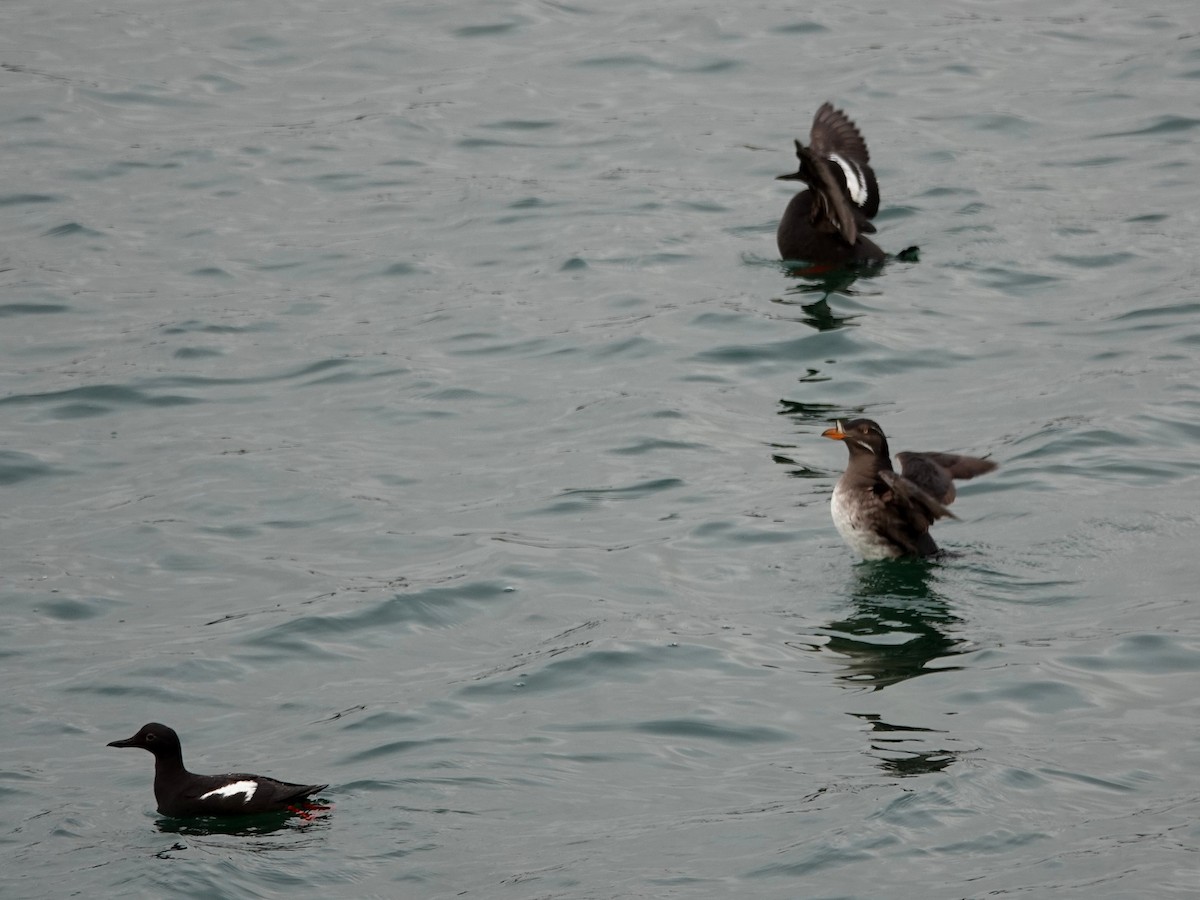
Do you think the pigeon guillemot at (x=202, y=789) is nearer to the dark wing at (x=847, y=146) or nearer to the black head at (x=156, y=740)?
the black head at (x=156, y=740)

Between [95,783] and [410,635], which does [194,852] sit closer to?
[95,783]

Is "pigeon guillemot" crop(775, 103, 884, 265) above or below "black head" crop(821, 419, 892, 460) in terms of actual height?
above

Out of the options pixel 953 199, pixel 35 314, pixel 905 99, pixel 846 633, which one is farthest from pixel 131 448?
pixel 905 99

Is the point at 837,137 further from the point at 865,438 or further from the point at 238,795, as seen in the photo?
the point at 238,795

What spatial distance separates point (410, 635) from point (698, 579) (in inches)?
64.8

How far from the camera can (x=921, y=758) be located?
837cm

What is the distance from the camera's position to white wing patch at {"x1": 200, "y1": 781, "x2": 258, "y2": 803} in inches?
316

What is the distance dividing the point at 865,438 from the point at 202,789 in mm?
4332

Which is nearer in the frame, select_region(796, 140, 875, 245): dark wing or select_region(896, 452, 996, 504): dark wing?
select_region(896, 452, 996, 504): dark wing

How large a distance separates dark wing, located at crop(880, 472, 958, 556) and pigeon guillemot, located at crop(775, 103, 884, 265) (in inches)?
204

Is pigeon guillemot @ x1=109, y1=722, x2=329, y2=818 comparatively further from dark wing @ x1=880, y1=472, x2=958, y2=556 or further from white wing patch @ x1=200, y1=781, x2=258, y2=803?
dark wing @ x1=880, y1=472, x2=958, y2=556

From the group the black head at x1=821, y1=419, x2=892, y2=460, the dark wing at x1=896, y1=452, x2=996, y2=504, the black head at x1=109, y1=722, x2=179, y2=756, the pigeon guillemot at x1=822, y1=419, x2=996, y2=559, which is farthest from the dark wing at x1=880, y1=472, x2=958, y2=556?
the black head at x1=109, y1=722, x2=179, y2=756

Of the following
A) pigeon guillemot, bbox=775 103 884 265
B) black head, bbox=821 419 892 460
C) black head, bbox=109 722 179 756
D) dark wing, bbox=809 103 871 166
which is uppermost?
dark wing, bbox=809 103 871 166

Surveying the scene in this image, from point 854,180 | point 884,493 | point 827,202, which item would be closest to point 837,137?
point 854,180
